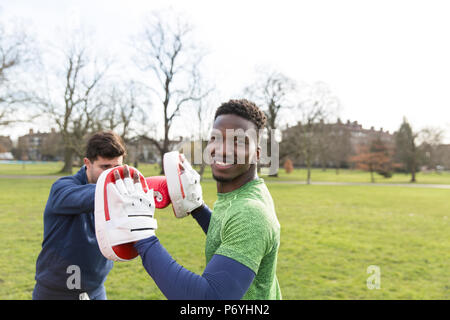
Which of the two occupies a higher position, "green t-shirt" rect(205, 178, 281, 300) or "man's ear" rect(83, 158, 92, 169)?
"man's ear" rect(83, 158, 92, 169)

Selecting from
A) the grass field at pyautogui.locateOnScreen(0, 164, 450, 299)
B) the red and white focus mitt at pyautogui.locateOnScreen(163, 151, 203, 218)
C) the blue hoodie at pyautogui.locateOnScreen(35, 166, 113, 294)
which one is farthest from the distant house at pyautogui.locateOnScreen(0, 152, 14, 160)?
the red and white focus mitt at pyautogui.locateOnScreen(163, 151, 203, 218)

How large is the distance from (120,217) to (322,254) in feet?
24.6

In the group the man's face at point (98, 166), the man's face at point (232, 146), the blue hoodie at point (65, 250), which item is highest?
the man's face at point (232, 146)

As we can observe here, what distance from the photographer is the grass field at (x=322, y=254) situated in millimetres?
5742

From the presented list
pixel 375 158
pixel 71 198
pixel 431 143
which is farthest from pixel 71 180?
pixel 431 143

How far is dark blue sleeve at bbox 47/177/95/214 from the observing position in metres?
2.44

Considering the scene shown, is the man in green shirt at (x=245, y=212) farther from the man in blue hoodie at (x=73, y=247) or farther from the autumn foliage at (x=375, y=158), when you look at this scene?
the autumn foliage at (x=375, y=158)

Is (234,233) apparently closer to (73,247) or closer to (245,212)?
(245,212)

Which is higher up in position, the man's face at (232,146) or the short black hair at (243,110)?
the short black hair at (243,110)

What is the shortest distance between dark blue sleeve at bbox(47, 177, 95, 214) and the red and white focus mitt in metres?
→ 0.71

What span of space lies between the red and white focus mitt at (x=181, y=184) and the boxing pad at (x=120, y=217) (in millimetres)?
465

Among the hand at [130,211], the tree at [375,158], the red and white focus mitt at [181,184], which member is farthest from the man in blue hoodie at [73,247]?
the tree at [375,158]

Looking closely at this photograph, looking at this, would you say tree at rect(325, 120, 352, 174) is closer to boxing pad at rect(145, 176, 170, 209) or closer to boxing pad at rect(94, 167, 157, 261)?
boxing pad at rect(145, 176, 170, 209)
